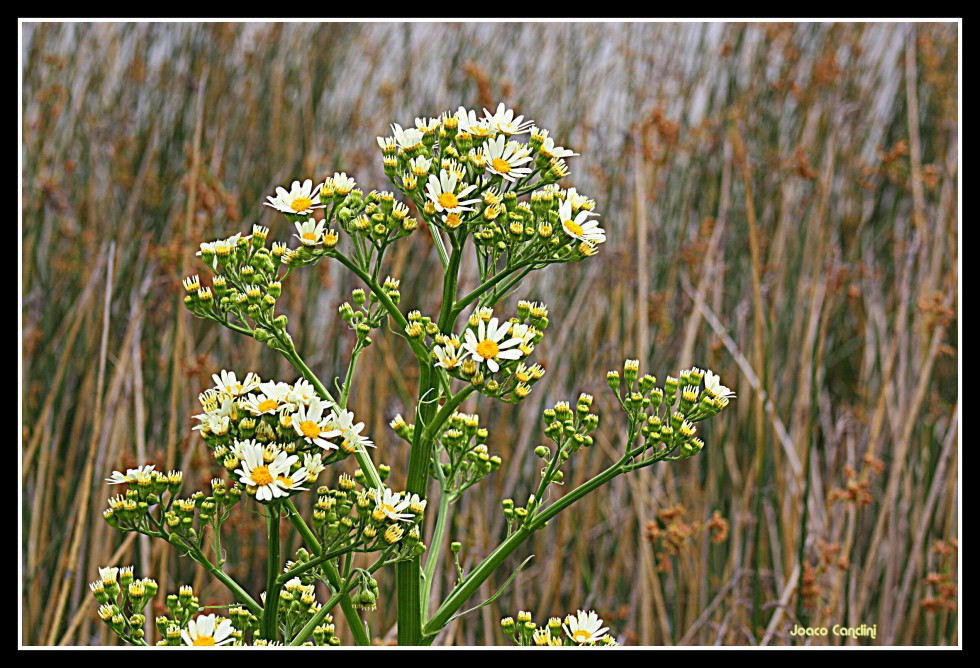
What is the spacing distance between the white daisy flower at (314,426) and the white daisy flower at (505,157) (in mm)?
→ 290

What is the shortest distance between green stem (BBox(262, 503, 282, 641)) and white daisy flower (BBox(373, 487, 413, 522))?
95 mm

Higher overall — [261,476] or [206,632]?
[261,476]

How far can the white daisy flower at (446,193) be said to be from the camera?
3.01ft

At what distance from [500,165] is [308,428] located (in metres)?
0.32

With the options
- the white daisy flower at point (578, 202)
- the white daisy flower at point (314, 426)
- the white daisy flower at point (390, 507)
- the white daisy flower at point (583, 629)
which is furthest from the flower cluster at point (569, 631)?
the white daisy flower at point (578, 202)

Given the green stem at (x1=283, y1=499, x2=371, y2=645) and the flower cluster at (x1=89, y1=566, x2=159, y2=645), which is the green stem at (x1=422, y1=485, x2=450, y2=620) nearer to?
the green stem at (x1=283, y1=499, x2=371, y2=645)

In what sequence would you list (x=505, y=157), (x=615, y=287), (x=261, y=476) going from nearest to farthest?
(x=261, y=476) → (x=505, y=157) → (x=615, y=287)

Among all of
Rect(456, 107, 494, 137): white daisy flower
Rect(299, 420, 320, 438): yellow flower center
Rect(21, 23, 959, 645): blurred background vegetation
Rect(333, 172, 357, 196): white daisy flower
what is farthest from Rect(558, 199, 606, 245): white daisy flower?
Rect(21, 23, 959, 645): blurred background vegetation

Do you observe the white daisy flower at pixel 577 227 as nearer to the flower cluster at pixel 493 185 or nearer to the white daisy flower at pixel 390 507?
the flower cluster at pixel 493 185

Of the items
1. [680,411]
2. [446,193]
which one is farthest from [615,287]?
[446,193]

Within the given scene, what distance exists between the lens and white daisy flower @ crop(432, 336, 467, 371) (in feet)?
2.89

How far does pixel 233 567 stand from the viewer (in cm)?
218

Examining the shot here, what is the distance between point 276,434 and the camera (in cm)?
88

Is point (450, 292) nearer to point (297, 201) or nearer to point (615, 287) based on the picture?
point (297, 201)
